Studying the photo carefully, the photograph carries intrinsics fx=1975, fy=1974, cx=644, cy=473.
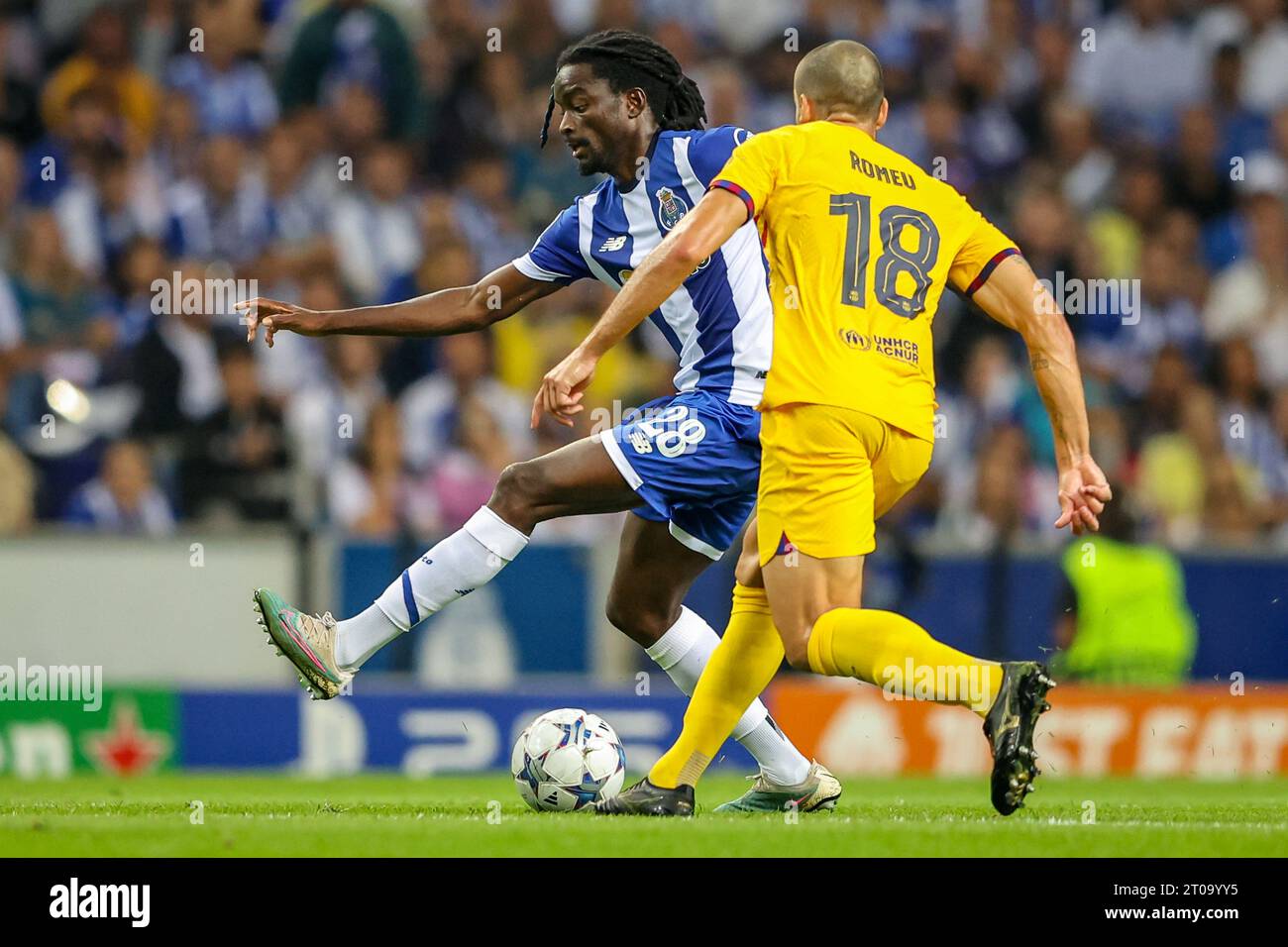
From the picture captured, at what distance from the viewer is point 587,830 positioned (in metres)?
5.41

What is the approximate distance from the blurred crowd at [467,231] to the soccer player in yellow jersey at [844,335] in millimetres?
5741

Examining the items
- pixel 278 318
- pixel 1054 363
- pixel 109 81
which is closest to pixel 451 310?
pixel 278 318

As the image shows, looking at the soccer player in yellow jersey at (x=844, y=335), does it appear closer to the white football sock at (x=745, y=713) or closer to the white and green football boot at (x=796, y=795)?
the white football sock at (x=745, y=713)

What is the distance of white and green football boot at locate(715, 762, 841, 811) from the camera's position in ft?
22.1

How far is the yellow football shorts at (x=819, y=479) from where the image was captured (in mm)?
5633

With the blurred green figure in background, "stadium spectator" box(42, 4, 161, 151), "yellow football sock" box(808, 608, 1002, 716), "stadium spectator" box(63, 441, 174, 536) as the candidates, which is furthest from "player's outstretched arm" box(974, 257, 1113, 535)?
"stadium spectator" box(42, 4, 161, 151)

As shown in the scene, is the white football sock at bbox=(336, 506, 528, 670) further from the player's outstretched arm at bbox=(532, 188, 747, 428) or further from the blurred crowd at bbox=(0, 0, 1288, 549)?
the blurred crowd at bbox=(0, 0, 1288, 549)

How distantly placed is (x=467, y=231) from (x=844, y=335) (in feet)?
26.8

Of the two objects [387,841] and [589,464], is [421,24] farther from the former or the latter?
[387,841]

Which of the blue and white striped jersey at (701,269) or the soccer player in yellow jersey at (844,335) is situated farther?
the blue and white striped jersey at (701,269)

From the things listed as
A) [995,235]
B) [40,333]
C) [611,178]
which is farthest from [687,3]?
[995,235]

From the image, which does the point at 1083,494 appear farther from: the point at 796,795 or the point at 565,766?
the point at 565,766

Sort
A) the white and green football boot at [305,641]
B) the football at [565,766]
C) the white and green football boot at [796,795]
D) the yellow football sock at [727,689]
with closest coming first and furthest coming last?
1. the white and green football boot at [305,641]
2. the yellow football sock at [727,689]
3. the football at [565,766]
4. the white and green football boot at [796,795]

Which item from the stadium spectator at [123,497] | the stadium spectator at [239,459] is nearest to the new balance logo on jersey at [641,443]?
the stadium spectator at [239,459]
